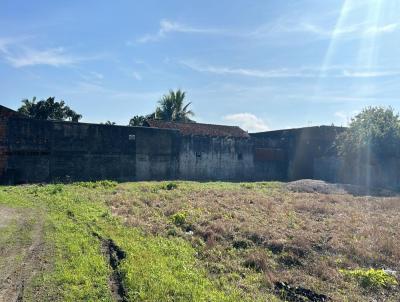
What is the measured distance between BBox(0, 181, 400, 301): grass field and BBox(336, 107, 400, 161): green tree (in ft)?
41.7

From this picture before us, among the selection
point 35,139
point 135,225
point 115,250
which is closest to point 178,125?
point 35,139

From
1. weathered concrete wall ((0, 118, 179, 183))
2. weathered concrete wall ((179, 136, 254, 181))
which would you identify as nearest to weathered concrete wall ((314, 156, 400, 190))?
weathered concrete wall ((179, 136, 254, 181))

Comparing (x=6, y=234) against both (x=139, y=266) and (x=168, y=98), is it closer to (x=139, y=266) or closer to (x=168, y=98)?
(x=139, y=266)

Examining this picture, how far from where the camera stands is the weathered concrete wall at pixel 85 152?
1723 cm

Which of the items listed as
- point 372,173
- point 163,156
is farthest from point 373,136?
point 163,156

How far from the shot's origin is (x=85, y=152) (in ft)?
63.4

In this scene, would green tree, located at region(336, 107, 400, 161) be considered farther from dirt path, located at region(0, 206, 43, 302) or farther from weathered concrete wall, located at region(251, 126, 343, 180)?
dirt path, located at region(0, 206, 43, 302)

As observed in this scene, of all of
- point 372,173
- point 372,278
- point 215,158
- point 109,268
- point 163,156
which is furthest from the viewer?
point 215,158

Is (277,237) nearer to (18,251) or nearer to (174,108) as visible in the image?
(18,251)

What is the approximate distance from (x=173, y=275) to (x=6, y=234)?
3.88 meters

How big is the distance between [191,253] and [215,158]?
18567 mm

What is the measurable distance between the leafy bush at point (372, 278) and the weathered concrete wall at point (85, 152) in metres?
16.0

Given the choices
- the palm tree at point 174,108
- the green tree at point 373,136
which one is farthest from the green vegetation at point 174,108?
the green tree at point 373,136

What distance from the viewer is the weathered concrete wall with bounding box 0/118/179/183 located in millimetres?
17234
